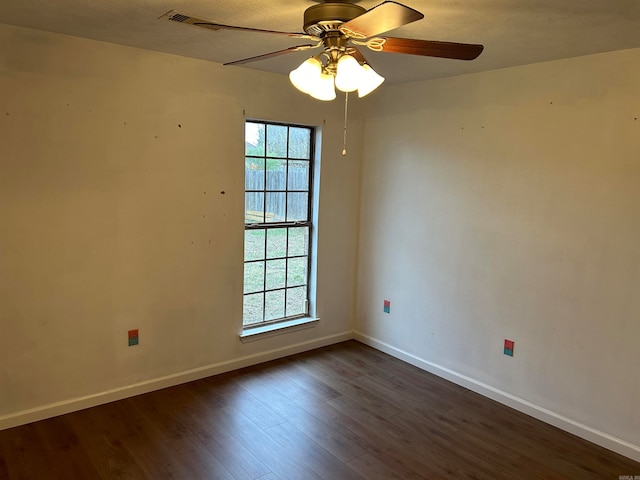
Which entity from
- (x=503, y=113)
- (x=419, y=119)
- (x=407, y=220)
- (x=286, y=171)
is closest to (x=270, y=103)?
(x=286, y=171)

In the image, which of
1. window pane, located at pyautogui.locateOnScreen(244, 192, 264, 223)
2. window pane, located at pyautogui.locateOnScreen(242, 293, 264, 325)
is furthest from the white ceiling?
window pane, located at pyautogui.locateOnScreen(242, 293, 264, 325)

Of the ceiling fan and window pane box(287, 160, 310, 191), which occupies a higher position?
the ceiling fan

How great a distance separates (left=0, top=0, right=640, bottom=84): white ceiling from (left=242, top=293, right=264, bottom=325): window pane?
1.94m

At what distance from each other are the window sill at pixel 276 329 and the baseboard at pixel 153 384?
0.15 meters

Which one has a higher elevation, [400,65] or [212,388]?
[400,65]

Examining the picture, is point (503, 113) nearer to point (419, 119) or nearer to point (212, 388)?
point (419, 119)

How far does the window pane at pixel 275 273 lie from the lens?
4062 mm

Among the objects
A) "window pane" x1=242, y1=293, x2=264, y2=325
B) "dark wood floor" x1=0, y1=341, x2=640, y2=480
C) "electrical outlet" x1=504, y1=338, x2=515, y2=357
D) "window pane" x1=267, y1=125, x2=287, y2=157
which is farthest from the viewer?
"window pane" x1=242, y1=293, x2=264, y2=325

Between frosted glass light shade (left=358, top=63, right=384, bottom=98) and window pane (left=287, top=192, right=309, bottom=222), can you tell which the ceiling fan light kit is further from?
window pane (left=287, top=192, right=309, bottom=222)

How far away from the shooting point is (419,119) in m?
3.91

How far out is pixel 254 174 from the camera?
3.83 metres

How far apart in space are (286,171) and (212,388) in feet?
6.09

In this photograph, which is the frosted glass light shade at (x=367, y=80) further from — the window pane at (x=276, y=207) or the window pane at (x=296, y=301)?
the window pane at (x=296, y=301)

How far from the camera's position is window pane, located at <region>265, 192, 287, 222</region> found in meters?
3.96
